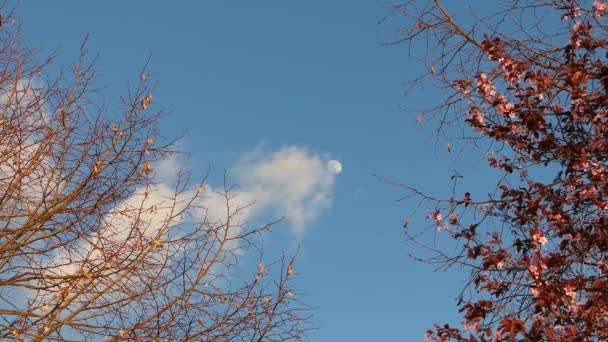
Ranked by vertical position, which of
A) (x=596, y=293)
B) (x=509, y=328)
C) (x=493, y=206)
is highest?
(x=493, y=206)

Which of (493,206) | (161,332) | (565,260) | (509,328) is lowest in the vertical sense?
(509,328)

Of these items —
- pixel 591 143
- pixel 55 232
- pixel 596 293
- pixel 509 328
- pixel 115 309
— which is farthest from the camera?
pixel 55 232

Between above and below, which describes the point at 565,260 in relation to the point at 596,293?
above

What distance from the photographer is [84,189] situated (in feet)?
22.6

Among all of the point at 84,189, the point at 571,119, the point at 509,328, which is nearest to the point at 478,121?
the point at 571,119

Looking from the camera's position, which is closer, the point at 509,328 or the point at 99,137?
the point at 509,328

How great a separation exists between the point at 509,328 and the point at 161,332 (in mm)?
3131

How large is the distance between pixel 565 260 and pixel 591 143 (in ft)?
3.43

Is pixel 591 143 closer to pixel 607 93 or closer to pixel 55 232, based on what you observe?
pixel 607 93

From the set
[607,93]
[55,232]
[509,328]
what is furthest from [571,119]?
[55,232]

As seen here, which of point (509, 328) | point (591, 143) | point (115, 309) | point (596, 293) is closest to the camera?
point (509, 328)

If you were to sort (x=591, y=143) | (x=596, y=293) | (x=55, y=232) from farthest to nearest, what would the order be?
1. (x=55, y=232)
2. (x=591, y=143)
3. (x=596, y=293)

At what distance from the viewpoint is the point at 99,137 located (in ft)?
23.1

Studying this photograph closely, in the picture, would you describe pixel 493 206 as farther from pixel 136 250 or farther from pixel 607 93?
pixel 136 250
